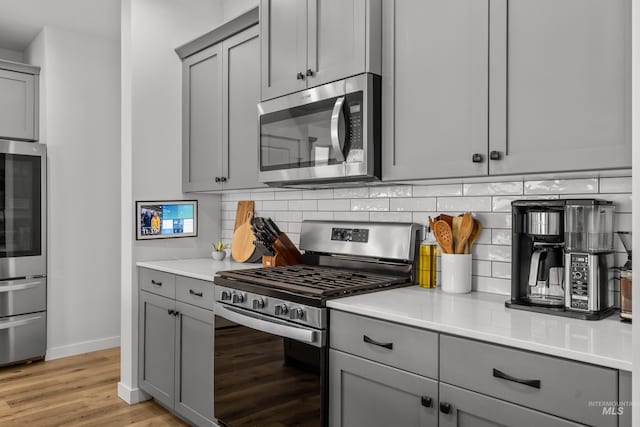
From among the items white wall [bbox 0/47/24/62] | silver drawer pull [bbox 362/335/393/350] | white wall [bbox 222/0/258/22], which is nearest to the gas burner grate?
silver drawer pull [bbox 362/335/393/350]

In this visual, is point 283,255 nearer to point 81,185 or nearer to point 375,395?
point 375,395

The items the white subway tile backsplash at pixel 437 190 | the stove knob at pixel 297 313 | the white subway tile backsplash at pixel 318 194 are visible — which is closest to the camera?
the stove knob at pixel 297 313

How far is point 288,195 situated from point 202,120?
781 mm

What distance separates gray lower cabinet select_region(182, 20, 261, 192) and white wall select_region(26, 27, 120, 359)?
4.26ft

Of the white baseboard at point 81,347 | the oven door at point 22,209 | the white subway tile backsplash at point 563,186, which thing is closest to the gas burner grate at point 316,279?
the white subway tile backsplash at point 563,186

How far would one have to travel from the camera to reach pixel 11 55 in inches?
176

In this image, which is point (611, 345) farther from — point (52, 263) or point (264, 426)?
point (52, 263)

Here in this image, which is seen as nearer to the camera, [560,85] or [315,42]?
[560,85]

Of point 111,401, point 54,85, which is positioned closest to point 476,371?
point 111,401

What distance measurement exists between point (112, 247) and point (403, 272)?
3045 mm

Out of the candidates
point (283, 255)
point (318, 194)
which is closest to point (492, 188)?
point (318, 194)

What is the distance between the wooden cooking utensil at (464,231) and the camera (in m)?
2.05

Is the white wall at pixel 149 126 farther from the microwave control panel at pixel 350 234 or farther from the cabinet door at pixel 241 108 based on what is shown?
the microwave control panel at pixel 350 234

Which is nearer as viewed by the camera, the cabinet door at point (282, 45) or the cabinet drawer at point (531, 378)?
the cabinet drawer at point (531, 378)
